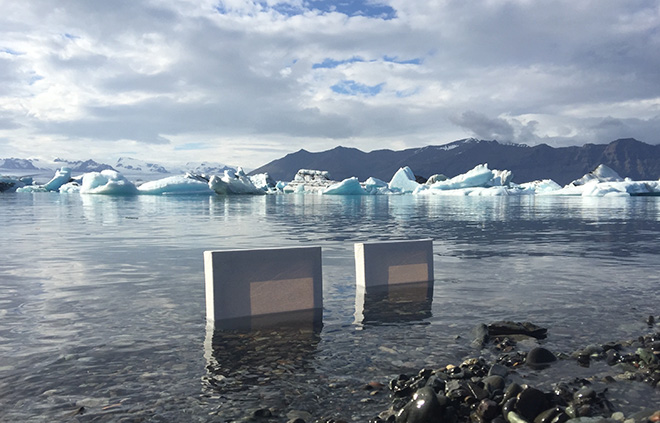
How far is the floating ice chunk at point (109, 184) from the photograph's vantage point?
76.2 m

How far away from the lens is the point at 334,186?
105m

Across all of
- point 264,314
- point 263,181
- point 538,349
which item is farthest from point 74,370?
point 263,181

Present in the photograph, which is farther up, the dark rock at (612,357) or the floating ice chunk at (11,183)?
the floating ice chunk at (11,183)

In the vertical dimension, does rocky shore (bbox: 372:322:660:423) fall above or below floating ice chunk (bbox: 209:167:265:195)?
below

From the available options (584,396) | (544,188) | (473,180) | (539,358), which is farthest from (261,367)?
(544,188)

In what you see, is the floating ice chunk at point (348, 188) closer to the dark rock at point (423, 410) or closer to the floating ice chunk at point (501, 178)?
the floating ice chunk at point (501, 178)

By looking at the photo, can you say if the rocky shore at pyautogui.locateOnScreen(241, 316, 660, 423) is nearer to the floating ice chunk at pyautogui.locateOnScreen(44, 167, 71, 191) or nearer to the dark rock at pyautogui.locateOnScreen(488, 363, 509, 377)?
the dark rock at pyautogui.locateOnScreen(488, 363, 509, 377)

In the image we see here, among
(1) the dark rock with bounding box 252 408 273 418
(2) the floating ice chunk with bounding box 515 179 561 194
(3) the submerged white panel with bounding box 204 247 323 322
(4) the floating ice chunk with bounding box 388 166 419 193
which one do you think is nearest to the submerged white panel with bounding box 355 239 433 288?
(3) the submerged white panel with bounding box 204 247 323 322

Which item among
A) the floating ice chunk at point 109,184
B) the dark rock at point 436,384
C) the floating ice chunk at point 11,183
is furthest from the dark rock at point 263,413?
the floating ice chunk at point 11,183

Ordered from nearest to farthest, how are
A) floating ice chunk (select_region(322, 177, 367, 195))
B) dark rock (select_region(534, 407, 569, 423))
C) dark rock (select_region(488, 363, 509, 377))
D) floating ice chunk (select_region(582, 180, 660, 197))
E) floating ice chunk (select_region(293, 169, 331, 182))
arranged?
dark rock (select_region(534, 407, 569, 423)), dark rock (select_region(488, 363, 509, 377)), floating ice chunk (select_region(582, 180, 660, 197)), floating ice chunk (select_region(322, 177, 367, 195)), floating ice chunk (select_region(293, 169, 331, 182))

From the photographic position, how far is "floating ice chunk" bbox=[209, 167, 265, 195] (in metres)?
85.7

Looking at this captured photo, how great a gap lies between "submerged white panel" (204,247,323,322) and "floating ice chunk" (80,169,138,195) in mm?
72906

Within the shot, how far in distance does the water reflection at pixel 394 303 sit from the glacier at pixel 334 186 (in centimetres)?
7273

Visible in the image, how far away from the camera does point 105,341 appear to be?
6.61 meters
